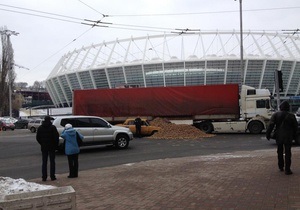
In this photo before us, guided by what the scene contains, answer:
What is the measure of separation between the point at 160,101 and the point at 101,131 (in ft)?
37.0

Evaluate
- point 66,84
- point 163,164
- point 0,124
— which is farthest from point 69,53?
point 163,164

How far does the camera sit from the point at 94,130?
1731 cm

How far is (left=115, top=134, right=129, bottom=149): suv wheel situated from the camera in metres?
18.0

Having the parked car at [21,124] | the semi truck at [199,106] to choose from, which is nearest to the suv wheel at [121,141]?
the semi truck at [199,106]

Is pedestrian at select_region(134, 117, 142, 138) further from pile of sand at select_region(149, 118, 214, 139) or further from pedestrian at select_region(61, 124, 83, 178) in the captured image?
pedestrian at select_region(61, 124, 83, 178)

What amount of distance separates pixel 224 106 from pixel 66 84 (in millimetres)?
65602

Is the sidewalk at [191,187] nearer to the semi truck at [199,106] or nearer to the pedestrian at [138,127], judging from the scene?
the pedestrian at [138,127]

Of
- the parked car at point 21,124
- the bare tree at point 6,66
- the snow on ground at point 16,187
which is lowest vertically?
the parked car at point 21,124

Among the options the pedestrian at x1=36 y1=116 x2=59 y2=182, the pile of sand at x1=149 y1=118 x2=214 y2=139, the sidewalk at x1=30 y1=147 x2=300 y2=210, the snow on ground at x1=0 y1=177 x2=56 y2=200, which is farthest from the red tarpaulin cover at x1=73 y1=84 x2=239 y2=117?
the snow on ground at x1=0 y1=177 x2=56 y2=200

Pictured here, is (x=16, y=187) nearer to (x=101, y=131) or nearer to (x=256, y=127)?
(x=101, y=131)

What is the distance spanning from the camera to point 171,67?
75500mm

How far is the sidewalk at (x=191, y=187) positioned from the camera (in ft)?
21.2

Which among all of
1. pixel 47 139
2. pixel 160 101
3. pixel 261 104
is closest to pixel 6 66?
pixel 160 101

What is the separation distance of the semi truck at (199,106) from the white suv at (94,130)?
1036 centimetres
